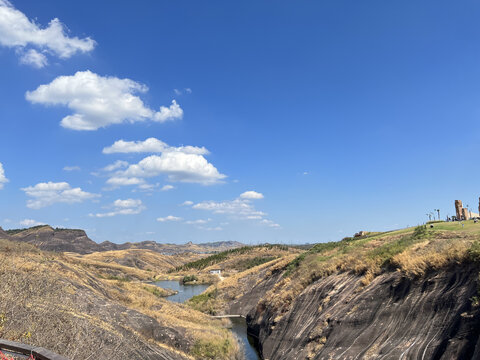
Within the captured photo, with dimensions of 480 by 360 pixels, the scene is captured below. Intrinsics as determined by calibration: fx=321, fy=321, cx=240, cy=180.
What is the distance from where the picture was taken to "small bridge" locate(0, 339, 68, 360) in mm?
4914

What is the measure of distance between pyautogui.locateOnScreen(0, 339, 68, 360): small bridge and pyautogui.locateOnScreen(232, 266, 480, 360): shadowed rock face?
1376 cm

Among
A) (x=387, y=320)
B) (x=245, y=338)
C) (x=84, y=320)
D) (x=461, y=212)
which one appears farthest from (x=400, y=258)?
(x=461, y=212)

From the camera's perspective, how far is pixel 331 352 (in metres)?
18.8

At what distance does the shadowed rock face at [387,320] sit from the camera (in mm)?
13744

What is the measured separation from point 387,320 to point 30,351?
1751cm

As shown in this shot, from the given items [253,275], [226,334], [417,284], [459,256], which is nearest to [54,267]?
[226,334]

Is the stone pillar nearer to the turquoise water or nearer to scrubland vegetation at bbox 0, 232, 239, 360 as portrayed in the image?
the turquoise water

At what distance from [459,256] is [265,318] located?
23.0 m

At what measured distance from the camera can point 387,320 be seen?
17578mm

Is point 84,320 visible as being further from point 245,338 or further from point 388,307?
point 245,338

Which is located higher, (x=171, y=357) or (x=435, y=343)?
(x=435, y=343)

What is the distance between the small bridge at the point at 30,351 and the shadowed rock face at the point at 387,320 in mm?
13761

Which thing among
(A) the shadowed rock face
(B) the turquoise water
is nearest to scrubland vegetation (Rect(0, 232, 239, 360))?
(B) the turquoise water

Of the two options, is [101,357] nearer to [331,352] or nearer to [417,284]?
[331,352]
